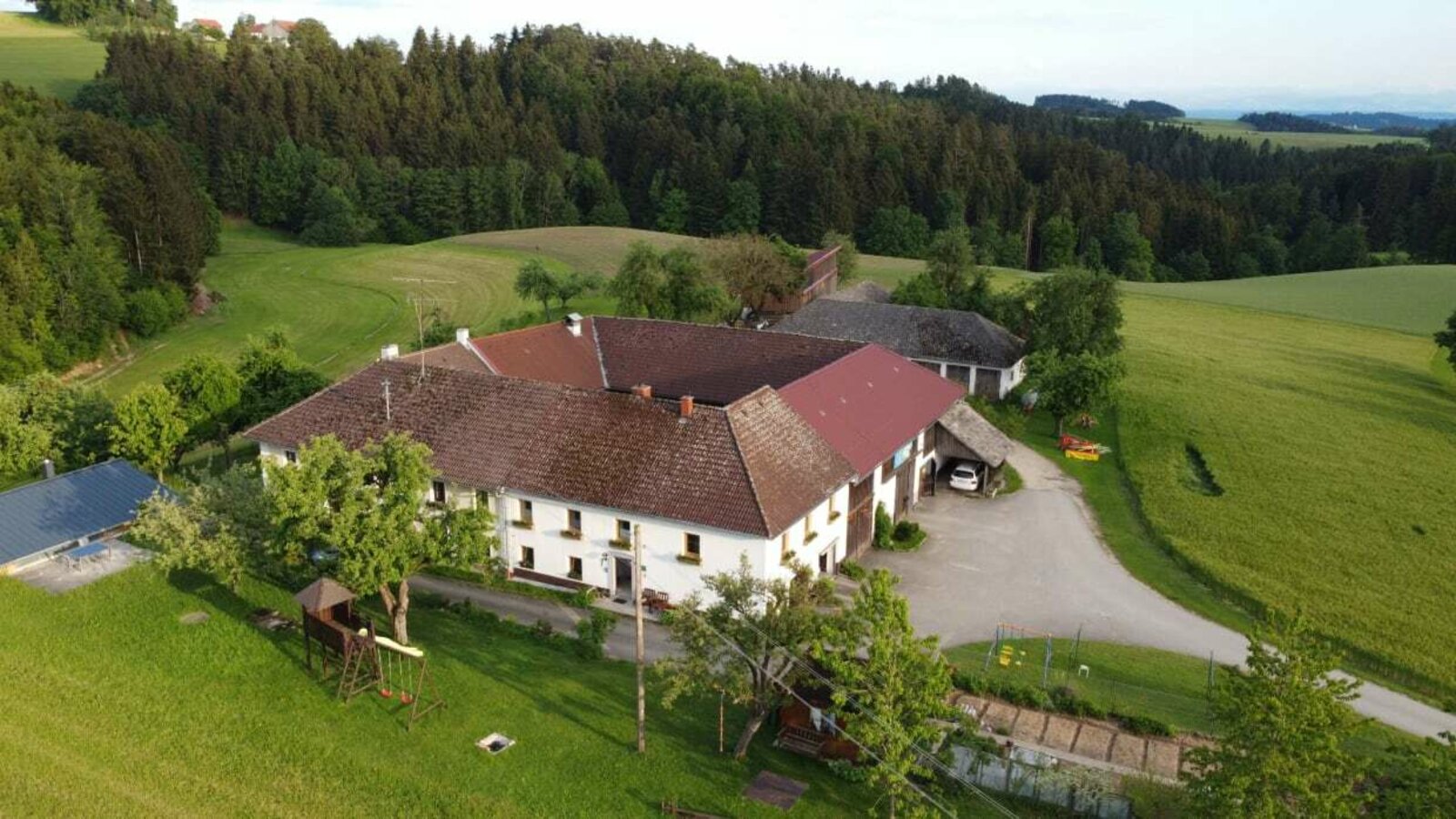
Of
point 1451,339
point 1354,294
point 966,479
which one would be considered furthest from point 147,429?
point 1354,294

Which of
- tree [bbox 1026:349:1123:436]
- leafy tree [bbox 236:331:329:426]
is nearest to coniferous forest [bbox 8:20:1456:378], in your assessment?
leafy tree [bbox 236:331:329:426]

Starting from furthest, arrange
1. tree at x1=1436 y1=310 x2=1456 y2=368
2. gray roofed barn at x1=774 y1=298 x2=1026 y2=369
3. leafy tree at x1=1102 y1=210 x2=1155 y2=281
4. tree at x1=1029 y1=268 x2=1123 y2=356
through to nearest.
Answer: leafy tree at x1=1102 y1=210 x2=1155 y2=281
tree at x1=1436 y1=310 x2=1456 y2=368
gray roofed barn at x1=774 y1=298 x2=1026 y2=369
tree at x1=1029 y1=268 x2=1123 y2=356

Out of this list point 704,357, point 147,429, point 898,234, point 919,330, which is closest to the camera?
point 147,429

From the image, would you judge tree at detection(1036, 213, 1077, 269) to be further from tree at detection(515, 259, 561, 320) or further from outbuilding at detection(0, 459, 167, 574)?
outbuilding at detection(0, 459, 167, 574)

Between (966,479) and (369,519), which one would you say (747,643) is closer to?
(369,519)

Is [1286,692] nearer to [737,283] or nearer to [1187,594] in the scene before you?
[1187,594]

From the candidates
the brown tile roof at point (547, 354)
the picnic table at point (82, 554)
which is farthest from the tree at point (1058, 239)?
the picnic table at point (82, 554)
